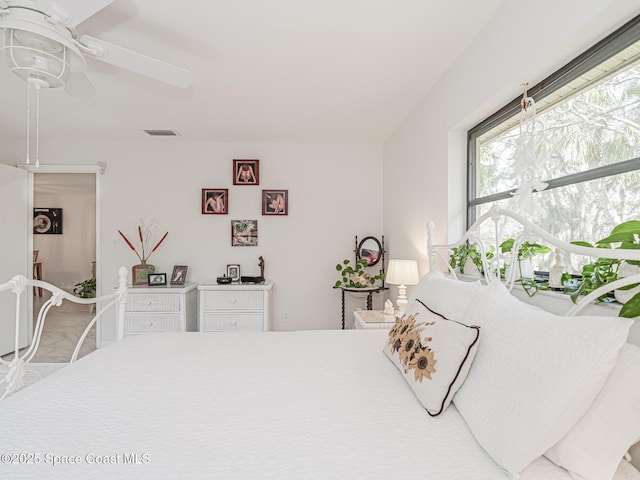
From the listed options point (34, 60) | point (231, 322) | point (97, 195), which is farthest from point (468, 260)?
point (97, 195)

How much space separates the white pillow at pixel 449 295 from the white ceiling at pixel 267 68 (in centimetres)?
134

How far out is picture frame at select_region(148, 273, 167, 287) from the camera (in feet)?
12.3

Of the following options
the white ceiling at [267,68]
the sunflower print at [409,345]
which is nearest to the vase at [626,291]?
the sunflower print at [409,345]

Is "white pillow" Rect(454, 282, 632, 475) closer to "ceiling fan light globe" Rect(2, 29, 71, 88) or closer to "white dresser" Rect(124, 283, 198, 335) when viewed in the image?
"ceiling fan light globe" Rect(2, 29, 71, 88)

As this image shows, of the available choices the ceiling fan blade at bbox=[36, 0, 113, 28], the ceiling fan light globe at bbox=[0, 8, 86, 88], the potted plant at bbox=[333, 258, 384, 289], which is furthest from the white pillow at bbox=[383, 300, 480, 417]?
the potted plant at bbox=[333, 258, 384, 289]

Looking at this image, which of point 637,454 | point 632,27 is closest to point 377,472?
point 637,454

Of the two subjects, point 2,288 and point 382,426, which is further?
point 2,288

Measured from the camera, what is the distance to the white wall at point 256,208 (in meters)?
4.03

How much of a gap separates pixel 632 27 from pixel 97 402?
220 cm

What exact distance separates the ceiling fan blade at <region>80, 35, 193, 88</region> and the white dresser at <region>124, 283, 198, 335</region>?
233 cm

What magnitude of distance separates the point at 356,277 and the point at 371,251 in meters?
0.52

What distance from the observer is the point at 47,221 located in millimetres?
6902

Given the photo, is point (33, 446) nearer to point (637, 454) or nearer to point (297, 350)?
→ point (297, 350)

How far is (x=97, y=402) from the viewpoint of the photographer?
1.16 meters
